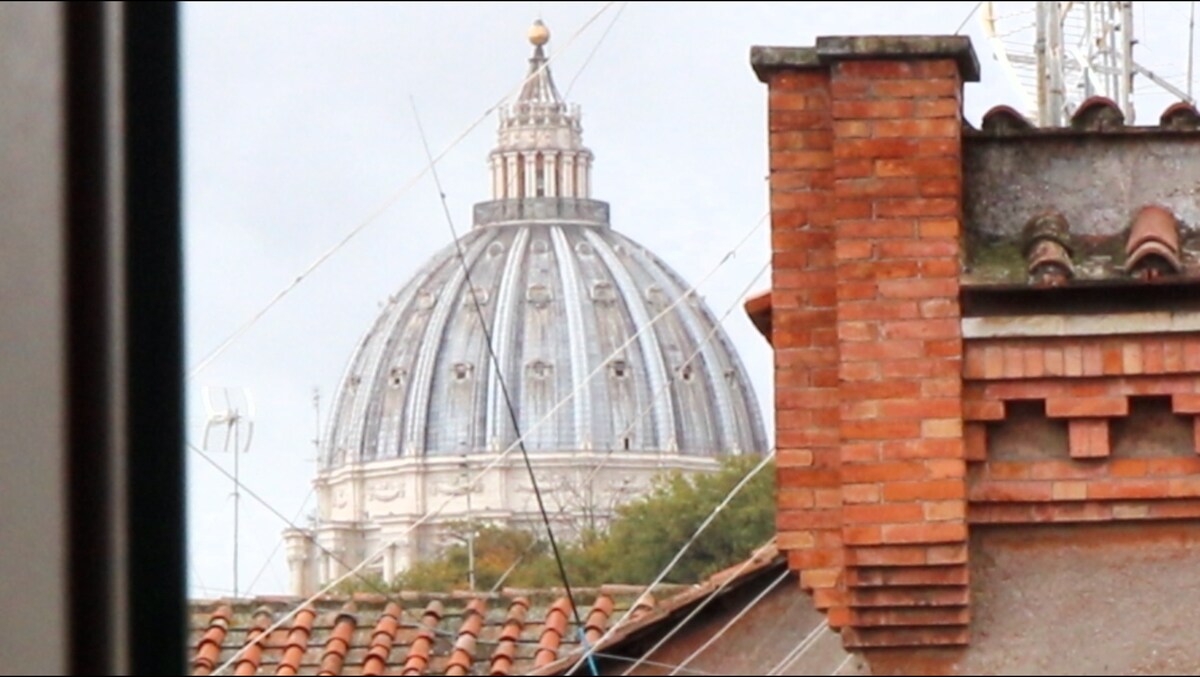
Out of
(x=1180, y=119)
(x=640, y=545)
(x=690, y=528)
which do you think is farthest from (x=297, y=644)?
(x=690, y=528)

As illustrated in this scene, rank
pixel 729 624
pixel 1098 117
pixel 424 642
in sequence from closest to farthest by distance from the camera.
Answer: pixel 1098 117
pixel 729 624
pixel 424 642

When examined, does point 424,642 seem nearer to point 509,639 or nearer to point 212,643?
point 509,639

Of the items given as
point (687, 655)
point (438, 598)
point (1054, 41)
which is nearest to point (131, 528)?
point (687, 655)

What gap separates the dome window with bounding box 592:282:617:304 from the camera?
3733 inches

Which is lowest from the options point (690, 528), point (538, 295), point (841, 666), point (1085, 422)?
point (841, 666)

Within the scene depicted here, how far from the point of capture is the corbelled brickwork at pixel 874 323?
5.31 meters

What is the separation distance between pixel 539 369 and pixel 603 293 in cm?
362

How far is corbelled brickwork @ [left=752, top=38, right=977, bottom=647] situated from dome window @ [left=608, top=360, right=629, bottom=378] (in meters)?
87.9

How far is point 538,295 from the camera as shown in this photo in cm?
9525

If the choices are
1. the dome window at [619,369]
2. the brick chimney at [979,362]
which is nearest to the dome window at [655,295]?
the dome window at [619,369]

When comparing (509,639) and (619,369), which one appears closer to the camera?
(509,639)

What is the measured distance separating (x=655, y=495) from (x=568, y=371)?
1436 inches

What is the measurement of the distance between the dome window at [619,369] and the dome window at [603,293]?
2317 mm

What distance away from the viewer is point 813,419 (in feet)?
17.9
